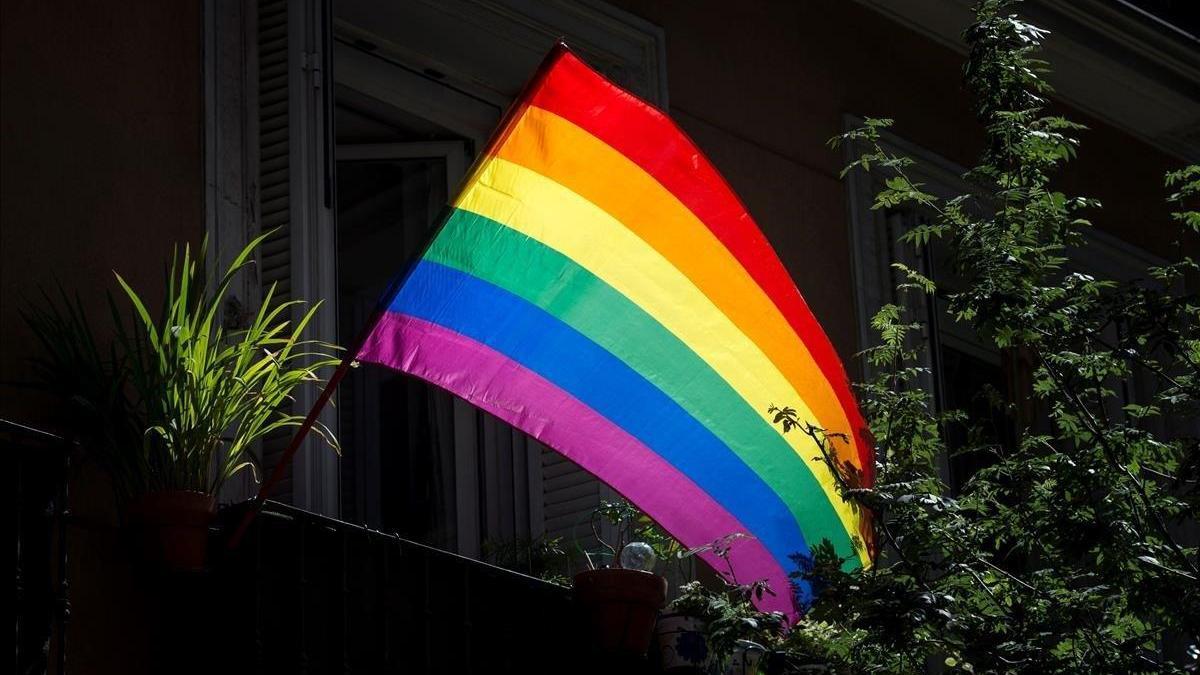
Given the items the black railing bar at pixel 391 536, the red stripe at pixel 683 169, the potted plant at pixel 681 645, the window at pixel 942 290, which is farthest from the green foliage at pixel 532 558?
the window at pixel 942 290

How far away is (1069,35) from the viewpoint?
1037cm

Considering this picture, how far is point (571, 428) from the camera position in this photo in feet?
21.6

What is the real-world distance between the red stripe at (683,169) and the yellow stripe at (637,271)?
0.19 metres

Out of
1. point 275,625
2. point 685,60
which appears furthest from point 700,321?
point 685,60

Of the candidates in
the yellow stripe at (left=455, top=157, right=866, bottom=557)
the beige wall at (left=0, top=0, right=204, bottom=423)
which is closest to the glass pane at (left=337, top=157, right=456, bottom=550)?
the beige wall at (left=0, top=0, right=204, bottom=423)

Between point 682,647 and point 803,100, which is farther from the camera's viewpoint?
point 803,100

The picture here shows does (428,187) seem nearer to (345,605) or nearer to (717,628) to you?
(345,605)

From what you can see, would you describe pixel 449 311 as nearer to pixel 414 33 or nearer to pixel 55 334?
pixel 55 334

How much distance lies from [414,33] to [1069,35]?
3556mm

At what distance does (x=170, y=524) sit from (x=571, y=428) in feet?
4.17

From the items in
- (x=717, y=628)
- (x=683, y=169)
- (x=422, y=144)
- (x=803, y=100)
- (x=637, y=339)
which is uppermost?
(x=803, y=100)

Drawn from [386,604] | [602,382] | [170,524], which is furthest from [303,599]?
[602,382]

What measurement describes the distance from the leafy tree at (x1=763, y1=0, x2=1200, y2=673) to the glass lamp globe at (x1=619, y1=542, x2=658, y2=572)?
1.87 ft

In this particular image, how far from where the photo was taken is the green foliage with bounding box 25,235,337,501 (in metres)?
5.98
